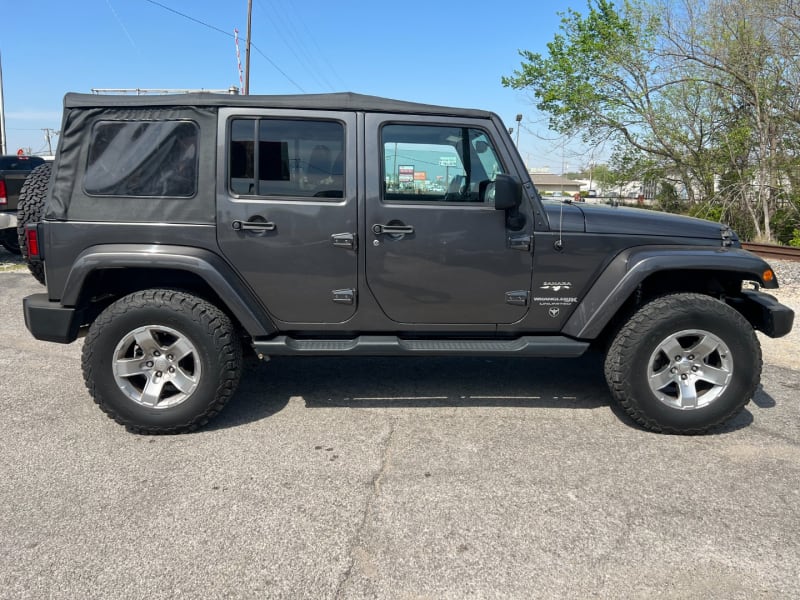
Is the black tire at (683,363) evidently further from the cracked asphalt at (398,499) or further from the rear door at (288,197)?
the rear door at (288,197)

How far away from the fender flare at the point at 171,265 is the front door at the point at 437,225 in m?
0.81

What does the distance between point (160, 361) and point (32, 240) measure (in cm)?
107

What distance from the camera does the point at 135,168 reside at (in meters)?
3.56

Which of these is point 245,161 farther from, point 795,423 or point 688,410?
point 795,423

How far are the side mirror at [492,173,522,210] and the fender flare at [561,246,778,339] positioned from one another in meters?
0.79

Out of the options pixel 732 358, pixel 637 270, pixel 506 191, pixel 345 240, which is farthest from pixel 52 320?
pixel 732 358

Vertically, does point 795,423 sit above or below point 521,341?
below

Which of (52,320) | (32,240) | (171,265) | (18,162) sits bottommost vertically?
(52,320)

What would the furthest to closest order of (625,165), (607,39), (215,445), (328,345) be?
(625,165)
(607,39)
(328,345)
(215,445)

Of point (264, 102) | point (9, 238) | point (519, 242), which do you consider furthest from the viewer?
point (9, 238)

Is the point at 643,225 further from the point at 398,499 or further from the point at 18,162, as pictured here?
the point at 18,162

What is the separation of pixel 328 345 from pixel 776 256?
1060 cm

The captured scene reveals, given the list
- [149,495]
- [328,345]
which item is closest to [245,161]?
[328,345]

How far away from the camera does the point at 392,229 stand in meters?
3.59
